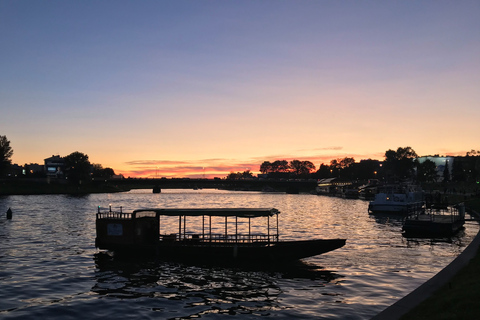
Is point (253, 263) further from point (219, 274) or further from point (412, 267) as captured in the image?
point (412, 267)

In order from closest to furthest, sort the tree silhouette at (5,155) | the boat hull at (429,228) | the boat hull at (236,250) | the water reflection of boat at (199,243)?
the boat hull at (236,250) → the water reflection of boat at (199,243) → the boat hull at (429,228) → the tree silhouette at (5,155)

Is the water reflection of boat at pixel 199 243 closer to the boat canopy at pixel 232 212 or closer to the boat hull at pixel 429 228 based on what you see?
the boat canopy at pixel 232 212

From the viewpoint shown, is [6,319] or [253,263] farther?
[253,263]

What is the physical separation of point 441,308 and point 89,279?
85.1 ft

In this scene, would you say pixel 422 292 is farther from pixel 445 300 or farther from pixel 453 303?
pixel 453 303

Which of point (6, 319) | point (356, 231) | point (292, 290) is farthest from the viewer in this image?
point (356, 231)

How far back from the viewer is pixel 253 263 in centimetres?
3641

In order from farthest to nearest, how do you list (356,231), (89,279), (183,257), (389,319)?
(356,231)
(183,257)
(89,279)
(389,319)

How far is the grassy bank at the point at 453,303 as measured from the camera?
15.8 metres

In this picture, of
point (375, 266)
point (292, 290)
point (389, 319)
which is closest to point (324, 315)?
point (292, 290)

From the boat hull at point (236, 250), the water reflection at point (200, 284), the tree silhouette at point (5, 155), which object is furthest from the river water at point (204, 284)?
the tree silhouette at point (5, 155)

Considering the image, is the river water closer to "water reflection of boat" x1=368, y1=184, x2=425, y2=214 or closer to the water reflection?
the water reflection

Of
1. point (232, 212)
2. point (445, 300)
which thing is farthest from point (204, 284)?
point (445, 300)

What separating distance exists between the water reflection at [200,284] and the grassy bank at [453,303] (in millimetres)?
9254
